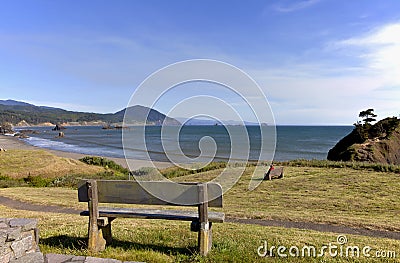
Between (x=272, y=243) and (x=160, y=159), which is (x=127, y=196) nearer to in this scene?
(x=272, y=243)

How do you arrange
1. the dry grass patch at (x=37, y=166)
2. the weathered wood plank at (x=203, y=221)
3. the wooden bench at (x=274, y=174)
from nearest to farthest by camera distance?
the weathered wood plank at (x=203, y=221) → the wooden bench at (x=274, y=174) → the dry grass patch at (x=37, y=166)

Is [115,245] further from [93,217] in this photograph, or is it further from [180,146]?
[180,146]

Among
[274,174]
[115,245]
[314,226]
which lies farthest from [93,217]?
[274,174]

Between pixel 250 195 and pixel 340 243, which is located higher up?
pixel 340 243

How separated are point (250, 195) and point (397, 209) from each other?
15.5ft

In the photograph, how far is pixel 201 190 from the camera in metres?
3.76

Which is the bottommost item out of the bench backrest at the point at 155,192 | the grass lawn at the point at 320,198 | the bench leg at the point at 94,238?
the grass lawn at the point at 320,198

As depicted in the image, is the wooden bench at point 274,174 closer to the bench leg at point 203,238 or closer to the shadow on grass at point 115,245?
the shadow on grass at point 115,245

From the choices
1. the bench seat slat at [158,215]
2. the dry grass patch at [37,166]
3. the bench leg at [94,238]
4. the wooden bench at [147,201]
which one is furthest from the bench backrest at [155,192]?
the dry grass patch at [37,166]

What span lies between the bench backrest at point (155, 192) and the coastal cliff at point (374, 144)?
20.2 m

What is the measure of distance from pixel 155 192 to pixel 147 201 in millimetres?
181

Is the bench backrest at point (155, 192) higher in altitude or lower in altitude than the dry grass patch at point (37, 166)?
higher

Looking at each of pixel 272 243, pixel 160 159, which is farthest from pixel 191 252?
pixel 160 159

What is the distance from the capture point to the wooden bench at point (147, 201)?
3785 mm
